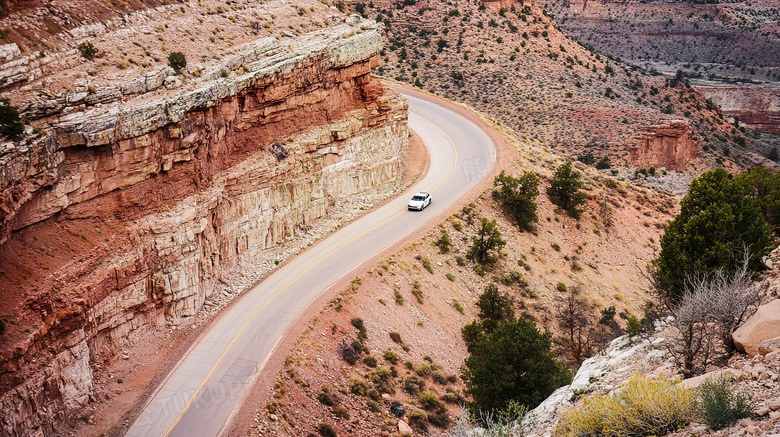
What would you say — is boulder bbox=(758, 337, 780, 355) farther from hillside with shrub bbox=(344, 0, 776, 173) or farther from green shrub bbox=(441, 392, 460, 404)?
hillside with shrub bbox=(344, 0, 776, 173)

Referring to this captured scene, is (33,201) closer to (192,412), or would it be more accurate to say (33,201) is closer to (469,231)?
(192,412)

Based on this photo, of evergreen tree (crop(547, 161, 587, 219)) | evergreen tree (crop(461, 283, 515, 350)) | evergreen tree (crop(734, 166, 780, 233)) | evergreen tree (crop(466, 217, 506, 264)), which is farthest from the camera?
evergreen tree (crop(547, 161, 587, 219))

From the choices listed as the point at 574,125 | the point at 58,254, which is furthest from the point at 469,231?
the point at 574,125

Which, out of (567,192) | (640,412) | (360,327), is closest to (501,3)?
(567,192)

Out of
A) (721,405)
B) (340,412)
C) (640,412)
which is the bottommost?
(340,412)

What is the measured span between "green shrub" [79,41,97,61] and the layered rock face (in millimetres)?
2598

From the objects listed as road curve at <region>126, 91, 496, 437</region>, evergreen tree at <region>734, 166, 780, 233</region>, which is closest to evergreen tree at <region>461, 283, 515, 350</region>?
road curve at <region>126, 91, 496, 437</region>

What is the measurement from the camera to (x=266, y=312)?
101 ft

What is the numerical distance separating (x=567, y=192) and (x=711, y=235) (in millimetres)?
21987

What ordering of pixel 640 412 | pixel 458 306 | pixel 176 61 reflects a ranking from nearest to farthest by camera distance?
pixel 640 412 → pixel 176 61 → pixel 458 306

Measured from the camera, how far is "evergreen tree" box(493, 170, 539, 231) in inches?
1797

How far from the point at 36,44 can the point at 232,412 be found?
56.5 feet

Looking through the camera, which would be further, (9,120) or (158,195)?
(158,195)

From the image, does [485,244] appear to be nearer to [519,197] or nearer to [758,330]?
[519,197]
